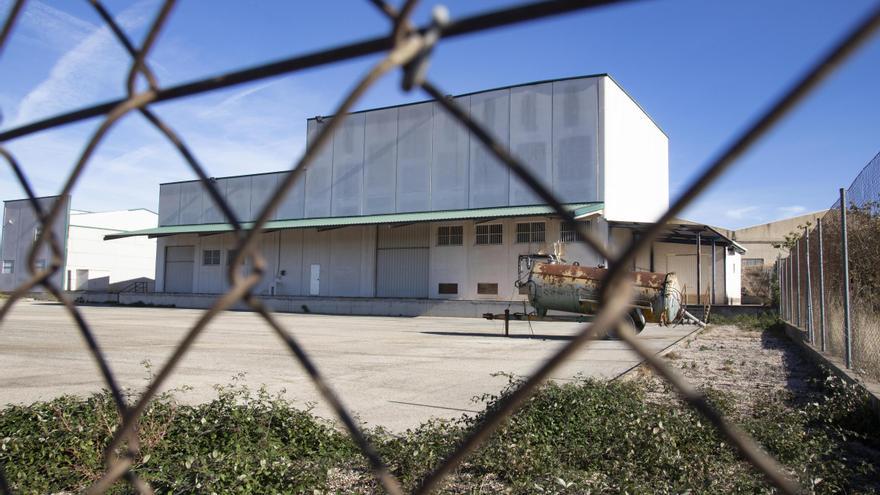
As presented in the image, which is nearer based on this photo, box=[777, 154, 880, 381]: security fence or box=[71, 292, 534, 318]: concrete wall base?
box=[777, 154, 880, 381]: security fence

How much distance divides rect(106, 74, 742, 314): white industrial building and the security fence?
48.9 ft

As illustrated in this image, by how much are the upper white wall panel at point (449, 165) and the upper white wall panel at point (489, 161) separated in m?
0.42

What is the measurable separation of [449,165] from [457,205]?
202 cm

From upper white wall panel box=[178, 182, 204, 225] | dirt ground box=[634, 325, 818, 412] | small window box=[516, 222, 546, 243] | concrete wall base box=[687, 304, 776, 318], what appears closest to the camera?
dirt ground box=[634, 325, 818, 412]

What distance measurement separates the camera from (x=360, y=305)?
32094 millimetres

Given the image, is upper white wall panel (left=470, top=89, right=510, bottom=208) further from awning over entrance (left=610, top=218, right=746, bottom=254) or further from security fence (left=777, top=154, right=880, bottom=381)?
security fence (left=777, top=154, right=880, bottom=381)

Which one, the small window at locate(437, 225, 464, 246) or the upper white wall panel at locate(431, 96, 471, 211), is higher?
the upper white wall panel at locate(431, 96, 471, 211)

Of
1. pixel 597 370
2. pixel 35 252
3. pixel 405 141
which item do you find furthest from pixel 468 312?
pixel 35 252

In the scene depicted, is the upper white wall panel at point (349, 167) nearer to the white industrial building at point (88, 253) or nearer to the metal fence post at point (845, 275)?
the white industrial building at point (88, 253)

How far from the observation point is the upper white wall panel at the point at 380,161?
33.7 m

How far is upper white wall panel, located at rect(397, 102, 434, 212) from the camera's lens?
32562mm

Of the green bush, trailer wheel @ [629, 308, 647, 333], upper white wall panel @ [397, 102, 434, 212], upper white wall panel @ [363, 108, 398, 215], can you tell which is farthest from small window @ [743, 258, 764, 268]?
the green bush

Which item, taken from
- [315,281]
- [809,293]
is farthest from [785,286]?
[315,281]

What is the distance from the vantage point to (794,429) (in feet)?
16.5
